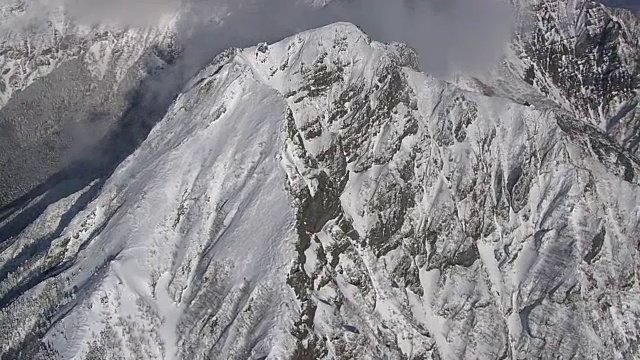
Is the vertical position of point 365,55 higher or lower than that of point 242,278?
higher

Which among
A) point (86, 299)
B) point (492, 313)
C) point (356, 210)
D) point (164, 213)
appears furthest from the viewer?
point (492, 313)

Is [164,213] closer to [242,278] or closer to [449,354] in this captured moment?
[242,278]

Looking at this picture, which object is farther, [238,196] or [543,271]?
[543,271]

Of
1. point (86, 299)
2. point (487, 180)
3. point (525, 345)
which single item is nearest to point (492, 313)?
point (525, 345)

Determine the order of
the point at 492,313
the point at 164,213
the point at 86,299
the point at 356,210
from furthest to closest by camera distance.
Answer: the point at 492,313
the point at 356,210
the point at 164,213
the point at 86,299

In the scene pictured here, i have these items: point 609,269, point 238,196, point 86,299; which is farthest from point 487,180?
point 86,299

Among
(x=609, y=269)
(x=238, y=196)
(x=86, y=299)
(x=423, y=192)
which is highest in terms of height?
(x=609, y=269)

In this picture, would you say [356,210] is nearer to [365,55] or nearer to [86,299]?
[365,55]
